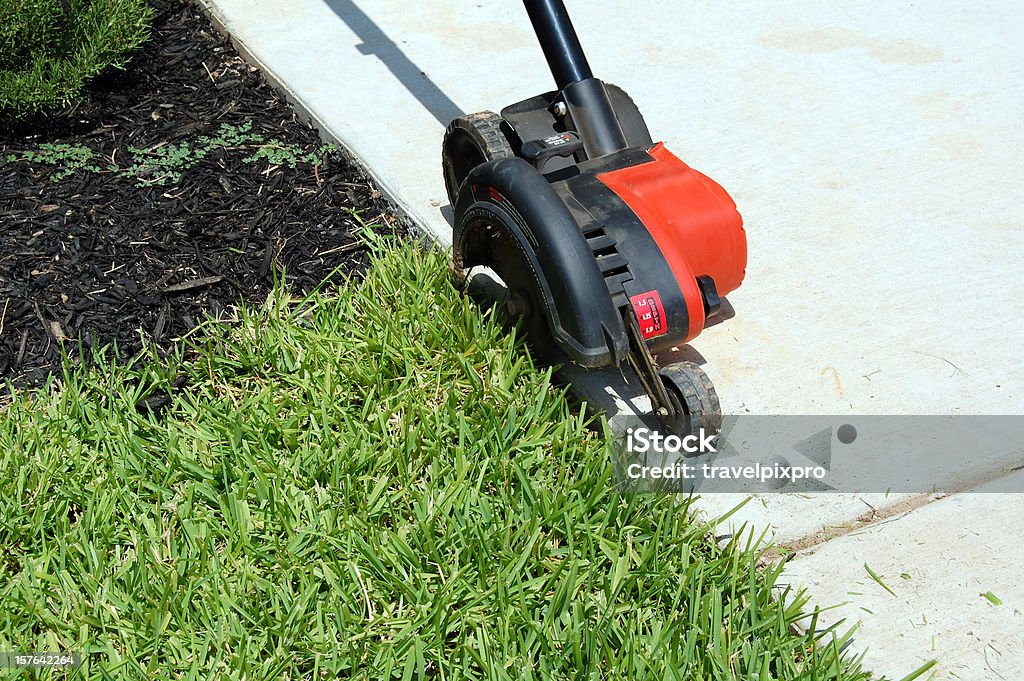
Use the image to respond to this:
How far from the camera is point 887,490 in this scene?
2338 millimetres

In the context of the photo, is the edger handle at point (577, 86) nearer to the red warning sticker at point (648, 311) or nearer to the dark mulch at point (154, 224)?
the red warning sticker at point (648, 311)

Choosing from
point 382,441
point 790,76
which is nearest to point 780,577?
point 382,441

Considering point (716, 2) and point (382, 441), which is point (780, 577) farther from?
point (716, 2)

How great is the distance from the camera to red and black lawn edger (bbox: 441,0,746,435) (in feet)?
7.51

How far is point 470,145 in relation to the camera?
291 cm

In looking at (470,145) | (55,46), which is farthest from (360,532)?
(55,46)

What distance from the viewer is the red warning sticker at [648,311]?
2314 millimetres

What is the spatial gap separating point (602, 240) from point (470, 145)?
2.34ft

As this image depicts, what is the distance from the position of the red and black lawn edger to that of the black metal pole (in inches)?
0.7

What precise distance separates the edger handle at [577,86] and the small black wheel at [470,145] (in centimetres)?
20

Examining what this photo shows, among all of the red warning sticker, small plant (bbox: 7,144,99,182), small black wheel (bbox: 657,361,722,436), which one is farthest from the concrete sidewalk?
small plant (bbox: 7,144,99,182)

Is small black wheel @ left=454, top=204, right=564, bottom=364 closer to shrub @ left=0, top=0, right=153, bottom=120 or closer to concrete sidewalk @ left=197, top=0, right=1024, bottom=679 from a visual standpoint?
concrete sidewalk @ left=197, top=0, right=1024, bottom=679

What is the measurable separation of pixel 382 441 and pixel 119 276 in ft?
3.52

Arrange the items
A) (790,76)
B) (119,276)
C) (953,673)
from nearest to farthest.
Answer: (953,673)
(119,276)
(790,76)
